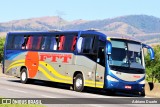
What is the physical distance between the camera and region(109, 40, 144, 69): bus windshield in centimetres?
2173

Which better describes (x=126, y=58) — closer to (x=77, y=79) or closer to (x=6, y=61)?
(x=77, y=79)

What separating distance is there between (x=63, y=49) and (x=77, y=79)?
6.88 feet

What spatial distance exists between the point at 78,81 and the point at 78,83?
4.3 inches

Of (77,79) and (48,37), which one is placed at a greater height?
(48,37)

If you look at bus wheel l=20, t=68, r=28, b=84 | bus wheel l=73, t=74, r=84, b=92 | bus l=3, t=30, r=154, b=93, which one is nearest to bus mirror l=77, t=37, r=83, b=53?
bus l=3, t=30, r=154, b=93

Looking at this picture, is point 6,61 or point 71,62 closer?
point 71,62

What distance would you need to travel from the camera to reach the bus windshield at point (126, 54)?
21.7 metres

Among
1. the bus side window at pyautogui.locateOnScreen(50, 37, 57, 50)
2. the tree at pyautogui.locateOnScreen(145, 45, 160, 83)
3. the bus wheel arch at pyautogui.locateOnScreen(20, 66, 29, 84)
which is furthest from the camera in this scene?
the tree at pyautogui.locateOnScreen(145, 45, 160, 83)

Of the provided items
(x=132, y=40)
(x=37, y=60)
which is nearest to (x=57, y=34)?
(x=37, y=60)

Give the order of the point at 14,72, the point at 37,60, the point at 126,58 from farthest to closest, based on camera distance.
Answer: the point at 14,72 < the point at 37,60 < the point at 126,58

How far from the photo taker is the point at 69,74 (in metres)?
24.5

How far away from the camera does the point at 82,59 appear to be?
23.4m

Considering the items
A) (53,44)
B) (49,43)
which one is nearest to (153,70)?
(49,43)

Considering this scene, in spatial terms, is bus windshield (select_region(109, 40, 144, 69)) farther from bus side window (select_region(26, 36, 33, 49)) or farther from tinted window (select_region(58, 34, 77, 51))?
bus side window (select_region(26, 36, 33, 49))
